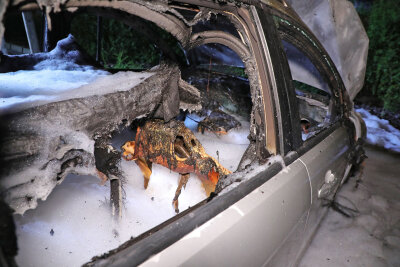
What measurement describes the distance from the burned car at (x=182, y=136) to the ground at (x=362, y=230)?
61 centimetres

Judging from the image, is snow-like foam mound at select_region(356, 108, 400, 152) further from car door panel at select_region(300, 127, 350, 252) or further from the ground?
car door panel at select_region(300, 127, 350, 252)

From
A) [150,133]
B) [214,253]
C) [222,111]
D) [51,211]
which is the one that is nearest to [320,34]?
[222,111]

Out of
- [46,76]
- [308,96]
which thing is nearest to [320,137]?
[308,96]

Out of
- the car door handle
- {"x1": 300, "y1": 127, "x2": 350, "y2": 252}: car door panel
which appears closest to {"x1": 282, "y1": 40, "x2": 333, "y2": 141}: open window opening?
{"x1": 300, "y1": 127, "x2": 350, "y2": 252}: car door panel

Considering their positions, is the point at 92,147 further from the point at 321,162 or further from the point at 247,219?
the point at 321,162

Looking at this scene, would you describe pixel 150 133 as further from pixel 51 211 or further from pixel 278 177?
pixel 278 177

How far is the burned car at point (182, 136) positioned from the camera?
3.07ft

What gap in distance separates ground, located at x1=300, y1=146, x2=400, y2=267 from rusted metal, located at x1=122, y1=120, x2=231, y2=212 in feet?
3.39

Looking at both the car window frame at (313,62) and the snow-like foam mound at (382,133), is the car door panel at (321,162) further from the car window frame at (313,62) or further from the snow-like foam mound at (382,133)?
the snow-like foam mound at (382,133)

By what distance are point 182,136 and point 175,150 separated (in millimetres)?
138

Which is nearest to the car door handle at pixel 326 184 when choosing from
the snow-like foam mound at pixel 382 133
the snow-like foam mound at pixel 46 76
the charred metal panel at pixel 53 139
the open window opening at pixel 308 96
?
the open window opening at pixel 308 96

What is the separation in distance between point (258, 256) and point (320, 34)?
2.98 meters

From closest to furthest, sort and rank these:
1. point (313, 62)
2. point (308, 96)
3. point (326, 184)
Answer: point (326, 184) → point (313, 62) → point (308, 96)

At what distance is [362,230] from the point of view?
2318 millimetres
